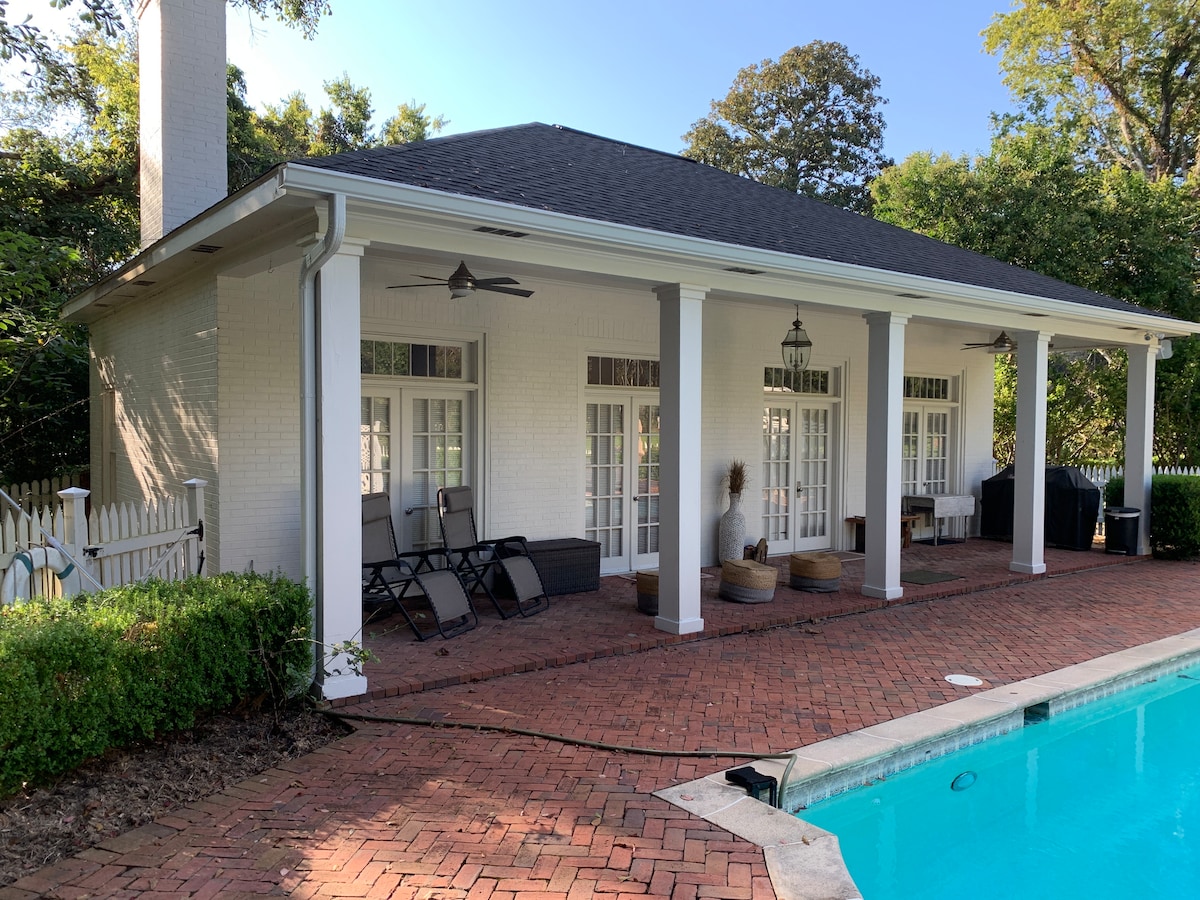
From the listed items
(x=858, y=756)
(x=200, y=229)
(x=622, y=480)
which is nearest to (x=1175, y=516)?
(x=622, y=480)

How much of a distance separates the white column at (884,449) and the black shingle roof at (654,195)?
0.62m

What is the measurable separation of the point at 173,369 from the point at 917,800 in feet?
20.3

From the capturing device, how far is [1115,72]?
66.1 feet

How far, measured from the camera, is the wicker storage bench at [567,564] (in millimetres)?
7406

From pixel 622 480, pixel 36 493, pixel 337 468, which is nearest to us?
pixel 337 468

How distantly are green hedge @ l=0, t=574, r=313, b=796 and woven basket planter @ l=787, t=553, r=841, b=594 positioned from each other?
474cm

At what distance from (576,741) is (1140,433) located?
938 cm

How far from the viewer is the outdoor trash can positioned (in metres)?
10.4

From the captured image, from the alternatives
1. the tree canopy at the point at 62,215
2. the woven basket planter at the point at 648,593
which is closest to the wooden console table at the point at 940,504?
the woven basket planter at the point at 648,593

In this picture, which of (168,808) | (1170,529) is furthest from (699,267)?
(1170,529)

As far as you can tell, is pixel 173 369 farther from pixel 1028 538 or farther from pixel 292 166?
pixel 1028 538

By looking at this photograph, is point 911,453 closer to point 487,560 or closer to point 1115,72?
point 487,560

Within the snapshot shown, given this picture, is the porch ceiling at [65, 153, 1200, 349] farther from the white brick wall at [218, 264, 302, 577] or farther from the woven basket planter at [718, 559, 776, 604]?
the woven basket planter at [718, 559, 776, 604]

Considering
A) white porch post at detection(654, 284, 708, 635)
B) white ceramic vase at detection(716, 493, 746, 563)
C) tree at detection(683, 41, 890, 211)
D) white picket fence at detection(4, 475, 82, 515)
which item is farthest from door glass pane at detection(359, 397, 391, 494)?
tree at detection(683, 41, 890, 211)
